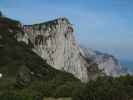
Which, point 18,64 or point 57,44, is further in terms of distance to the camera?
point 57,44

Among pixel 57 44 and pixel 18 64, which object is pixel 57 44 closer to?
pixel 57 44

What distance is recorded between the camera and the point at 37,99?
4559 centimetres

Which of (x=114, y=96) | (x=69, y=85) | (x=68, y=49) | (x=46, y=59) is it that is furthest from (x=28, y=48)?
(x=114, y=96)

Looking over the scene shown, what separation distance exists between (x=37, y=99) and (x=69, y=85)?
28.4 ft

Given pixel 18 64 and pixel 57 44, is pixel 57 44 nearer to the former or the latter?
pixel 57 44

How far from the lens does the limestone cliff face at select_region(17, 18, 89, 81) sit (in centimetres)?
15250

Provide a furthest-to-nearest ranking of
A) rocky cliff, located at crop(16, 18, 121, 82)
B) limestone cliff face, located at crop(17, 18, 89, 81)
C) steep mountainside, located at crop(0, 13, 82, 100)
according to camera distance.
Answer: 1. limestone cliff face, located at crop(17, 18, 89, 81)
2. rocky cliff, located at crop(16, 18, 121, 82)
3. steep mountainside, located at crop(0, 13, 82, 100)

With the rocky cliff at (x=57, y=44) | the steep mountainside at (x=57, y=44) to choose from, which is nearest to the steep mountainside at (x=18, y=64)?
the rocky cliff at (x=57, y=44)

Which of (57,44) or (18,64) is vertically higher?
(57,44)

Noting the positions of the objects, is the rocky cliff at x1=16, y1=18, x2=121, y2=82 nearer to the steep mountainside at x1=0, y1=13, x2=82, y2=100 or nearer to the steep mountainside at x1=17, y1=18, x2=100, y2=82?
the steep mountainside at x1=17, y1=18, x2=100, y2=82

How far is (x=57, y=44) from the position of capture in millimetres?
156625

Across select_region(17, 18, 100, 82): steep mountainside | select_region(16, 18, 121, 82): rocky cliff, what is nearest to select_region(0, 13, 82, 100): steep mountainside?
select_region(16, 18, 121, 82): rocky cliff

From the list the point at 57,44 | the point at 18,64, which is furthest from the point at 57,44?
the point at 18,64

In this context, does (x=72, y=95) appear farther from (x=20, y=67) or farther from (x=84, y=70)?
(x=84, y=70)
